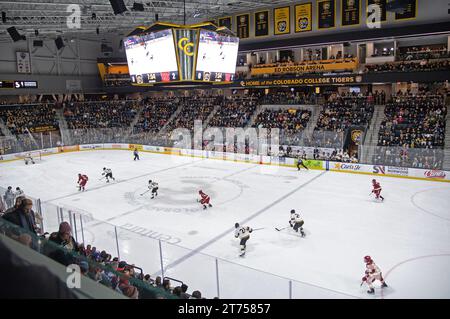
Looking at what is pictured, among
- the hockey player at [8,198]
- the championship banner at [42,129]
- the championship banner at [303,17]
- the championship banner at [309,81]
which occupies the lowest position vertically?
the hockey player at [8,198]

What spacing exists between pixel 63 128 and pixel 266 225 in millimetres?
30984

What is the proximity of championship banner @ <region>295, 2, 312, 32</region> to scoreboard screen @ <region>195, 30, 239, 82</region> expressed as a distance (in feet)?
42.6

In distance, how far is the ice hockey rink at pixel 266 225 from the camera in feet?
27.6

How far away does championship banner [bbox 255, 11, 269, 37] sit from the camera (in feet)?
104

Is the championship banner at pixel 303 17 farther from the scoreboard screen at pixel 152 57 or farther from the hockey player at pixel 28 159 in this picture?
the hockey player at pixel 28 159

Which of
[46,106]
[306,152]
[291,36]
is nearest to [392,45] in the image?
[291,36]

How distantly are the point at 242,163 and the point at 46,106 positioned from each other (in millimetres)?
25515

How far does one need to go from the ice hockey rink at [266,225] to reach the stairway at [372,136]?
147 centimetres

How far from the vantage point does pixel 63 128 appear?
37.3m

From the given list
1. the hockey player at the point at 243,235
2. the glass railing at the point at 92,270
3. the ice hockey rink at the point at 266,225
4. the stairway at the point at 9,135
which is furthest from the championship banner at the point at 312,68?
the glass railing at the point at 92,270

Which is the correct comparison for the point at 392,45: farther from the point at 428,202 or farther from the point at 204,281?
the point at 204,281

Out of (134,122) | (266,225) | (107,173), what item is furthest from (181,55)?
(134,122)

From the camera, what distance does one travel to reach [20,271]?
3.61 m

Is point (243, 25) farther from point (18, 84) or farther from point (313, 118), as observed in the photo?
point (18, 84)
